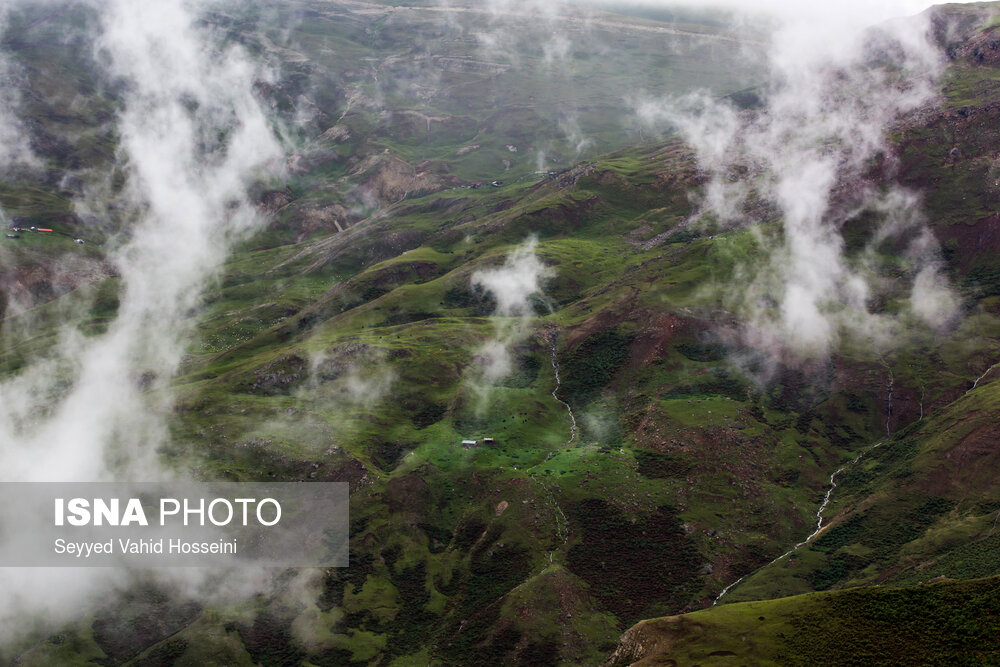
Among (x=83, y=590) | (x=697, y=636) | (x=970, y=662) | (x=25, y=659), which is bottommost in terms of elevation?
(x=970, y=662)

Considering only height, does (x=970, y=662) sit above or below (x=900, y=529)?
below

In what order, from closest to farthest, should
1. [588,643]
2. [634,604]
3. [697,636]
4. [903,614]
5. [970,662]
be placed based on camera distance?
1. [970,662]
2. [903,614]
3. [697,636]
4. [588,643]
5. [634,604]

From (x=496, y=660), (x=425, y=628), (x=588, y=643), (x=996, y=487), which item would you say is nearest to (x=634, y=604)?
(x=588, y=643)

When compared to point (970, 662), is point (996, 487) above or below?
above

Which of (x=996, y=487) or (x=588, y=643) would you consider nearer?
(x=588, y=643)

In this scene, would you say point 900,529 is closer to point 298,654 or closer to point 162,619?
point 298,654

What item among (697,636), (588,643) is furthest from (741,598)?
(697,636)

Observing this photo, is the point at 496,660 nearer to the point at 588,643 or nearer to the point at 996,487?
the point at 588,643

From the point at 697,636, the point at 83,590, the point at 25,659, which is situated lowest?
the point at 697,636

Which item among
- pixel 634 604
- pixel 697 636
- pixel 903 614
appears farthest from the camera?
pixel 634 604

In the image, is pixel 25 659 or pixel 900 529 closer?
pixel 25 659
